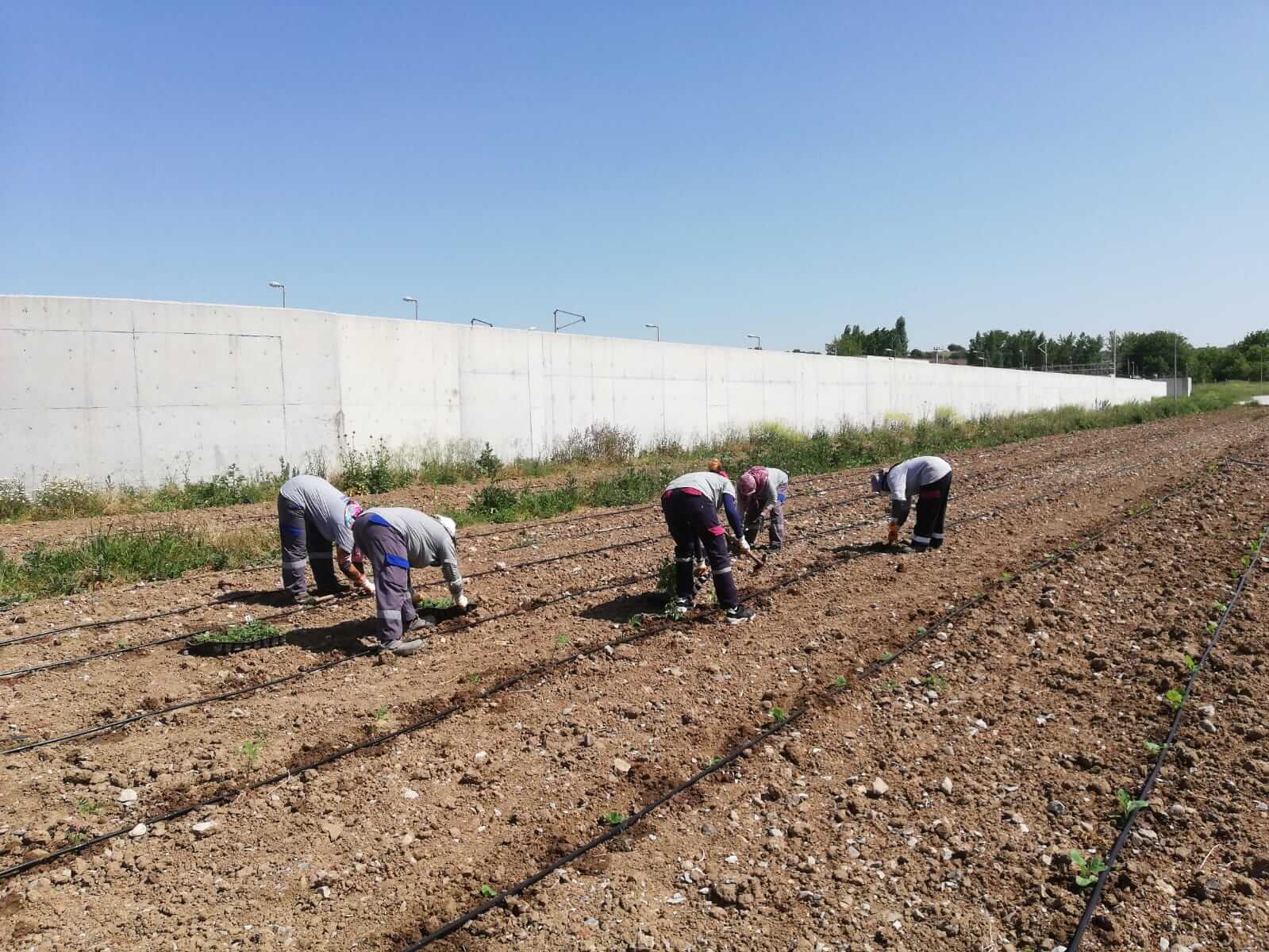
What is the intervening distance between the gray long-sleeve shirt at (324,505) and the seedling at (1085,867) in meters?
6.24

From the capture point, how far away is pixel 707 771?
466 centimetres

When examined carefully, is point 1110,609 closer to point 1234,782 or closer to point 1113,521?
point 1234,782

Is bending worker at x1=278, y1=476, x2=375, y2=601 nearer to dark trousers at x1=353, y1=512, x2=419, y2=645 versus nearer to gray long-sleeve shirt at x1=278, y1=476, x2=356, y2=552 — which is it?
gray long-sleeve shirt at x1=278, y1=476, x2=356, y2=552

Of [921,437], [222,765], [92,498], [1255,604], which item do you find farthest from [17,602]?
[921,437]

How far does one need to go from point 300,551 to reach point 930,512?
690cm

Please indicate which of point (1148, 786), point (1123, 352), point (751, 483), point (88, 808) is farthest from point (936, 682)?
point (1123, 352)

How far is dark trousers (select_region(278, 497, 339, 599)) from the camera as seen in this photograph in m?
7.99

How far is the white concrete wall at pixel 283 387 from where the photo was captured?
1382cm

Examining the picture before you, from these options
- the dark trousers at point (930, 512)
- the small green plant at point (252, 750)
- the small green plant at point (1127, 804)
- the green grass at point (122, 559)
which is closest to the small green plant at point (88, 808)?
the small green plant at point (252, 750)

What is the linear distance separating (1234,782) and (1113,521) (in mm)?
7851

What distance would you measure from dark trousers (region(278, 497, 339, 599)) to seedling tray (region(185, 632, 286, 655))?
117cm

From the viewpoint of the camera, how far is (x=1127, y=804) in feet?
13.9

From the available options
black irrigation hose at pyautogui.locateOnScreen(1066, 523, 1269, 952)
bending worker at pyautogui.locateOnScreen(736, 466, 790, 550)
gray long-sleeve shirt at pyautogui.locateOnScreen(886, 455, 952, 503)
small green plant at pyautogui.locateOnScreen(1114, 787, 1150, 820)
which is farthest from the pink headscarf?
small green plant at pyautogui.locateOnScreen(1114, 787, 1150, 820)

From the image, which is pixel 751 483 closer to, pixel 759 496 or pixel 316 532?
pixel 759 496
